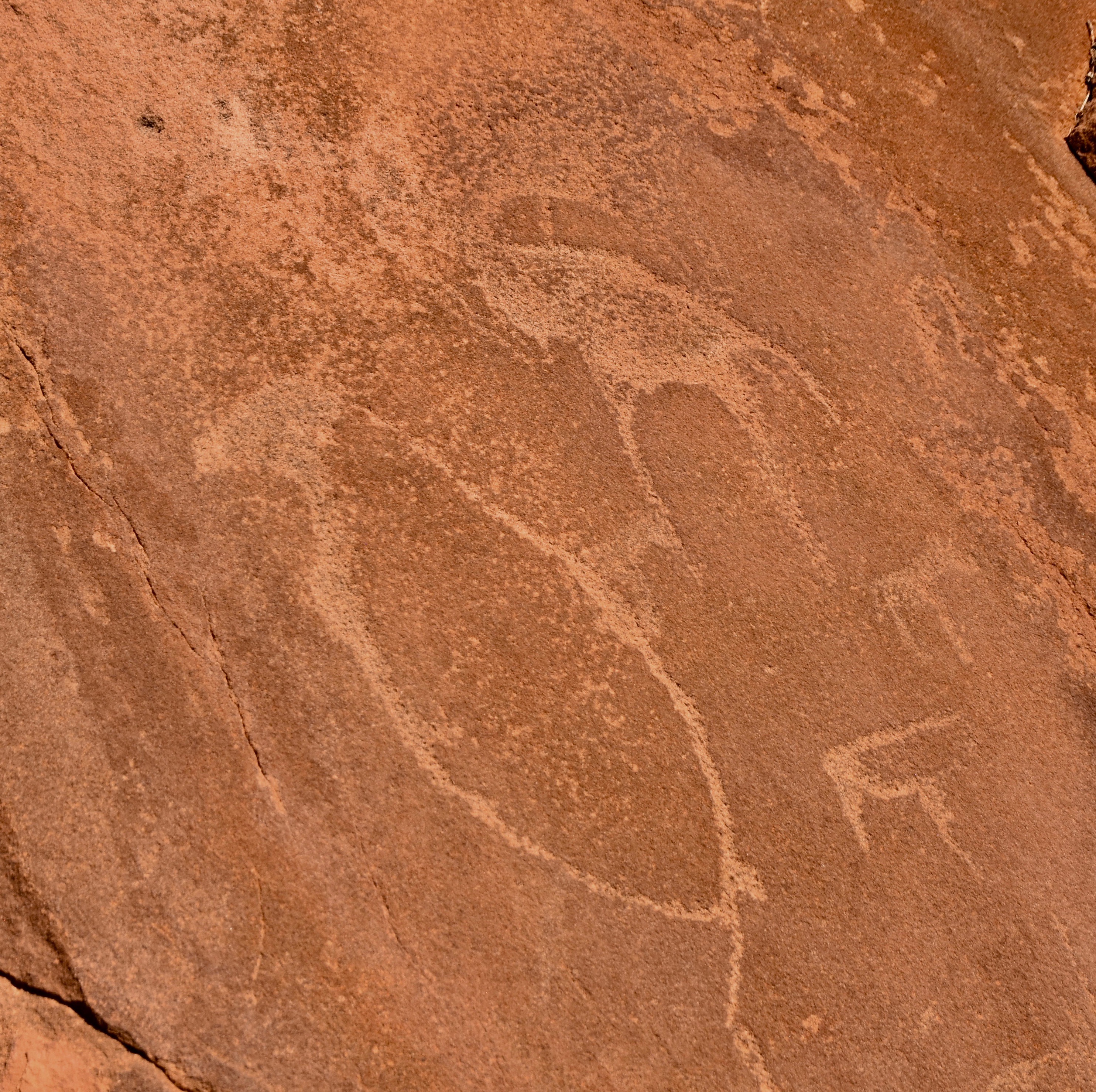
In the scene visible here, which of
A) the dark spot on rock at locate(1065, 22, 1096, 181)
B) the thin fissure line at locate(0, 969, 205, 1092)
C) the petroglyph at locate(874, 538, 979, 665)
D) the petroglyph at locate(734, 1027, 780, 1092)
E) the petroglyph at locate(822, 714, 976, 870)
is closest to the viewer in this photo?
the thin fissure line at locate(0, 969, 205, 1092)

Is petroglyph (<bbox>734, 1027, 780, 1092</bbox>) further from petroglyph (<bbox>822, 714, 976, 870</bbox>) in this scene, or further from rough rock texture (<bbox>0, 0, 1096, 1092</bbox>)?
petroglyph (<bbox>822, 714, 976, 870</bbox>)

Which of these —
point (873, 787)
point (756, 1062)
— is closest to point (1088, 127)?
point (873, 787)

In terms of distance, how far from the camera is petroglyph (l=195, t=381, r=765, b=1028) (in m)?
2.34

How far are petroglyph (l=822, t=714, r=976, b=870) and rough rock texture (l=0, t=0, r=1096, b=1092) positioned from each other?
1cm

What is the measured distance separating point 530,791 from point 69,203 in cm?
217

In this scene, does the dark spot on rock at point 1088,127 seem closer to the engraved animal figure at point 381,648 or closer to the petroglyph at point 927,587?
the petroglyph at point 927,587

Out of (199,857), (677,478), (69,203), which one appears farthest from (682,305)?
(199,857)

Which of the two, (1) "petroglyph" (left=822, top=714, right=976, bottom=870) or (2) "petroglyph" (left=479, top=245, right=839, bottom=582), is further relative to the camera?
(2) "petroglyph" (left=479, top=245, right=839, bottom=582)

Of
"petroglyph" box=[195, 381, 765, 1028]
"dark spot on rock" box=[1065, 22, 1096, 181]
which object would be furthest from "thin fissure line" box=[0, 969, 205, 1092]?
"dark spot on rock" box=[1065, 22, 1096, 181]

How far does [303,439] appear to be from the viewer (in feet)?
8.12

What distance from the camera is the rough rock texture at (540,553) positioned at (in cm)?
226

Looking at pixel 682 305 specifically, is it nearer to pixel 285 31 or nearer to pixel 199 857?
pixel 285 31

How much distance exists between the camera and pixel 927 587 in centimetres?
262

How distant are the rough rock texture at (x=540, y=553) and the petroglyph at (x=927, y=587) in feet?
0.04
